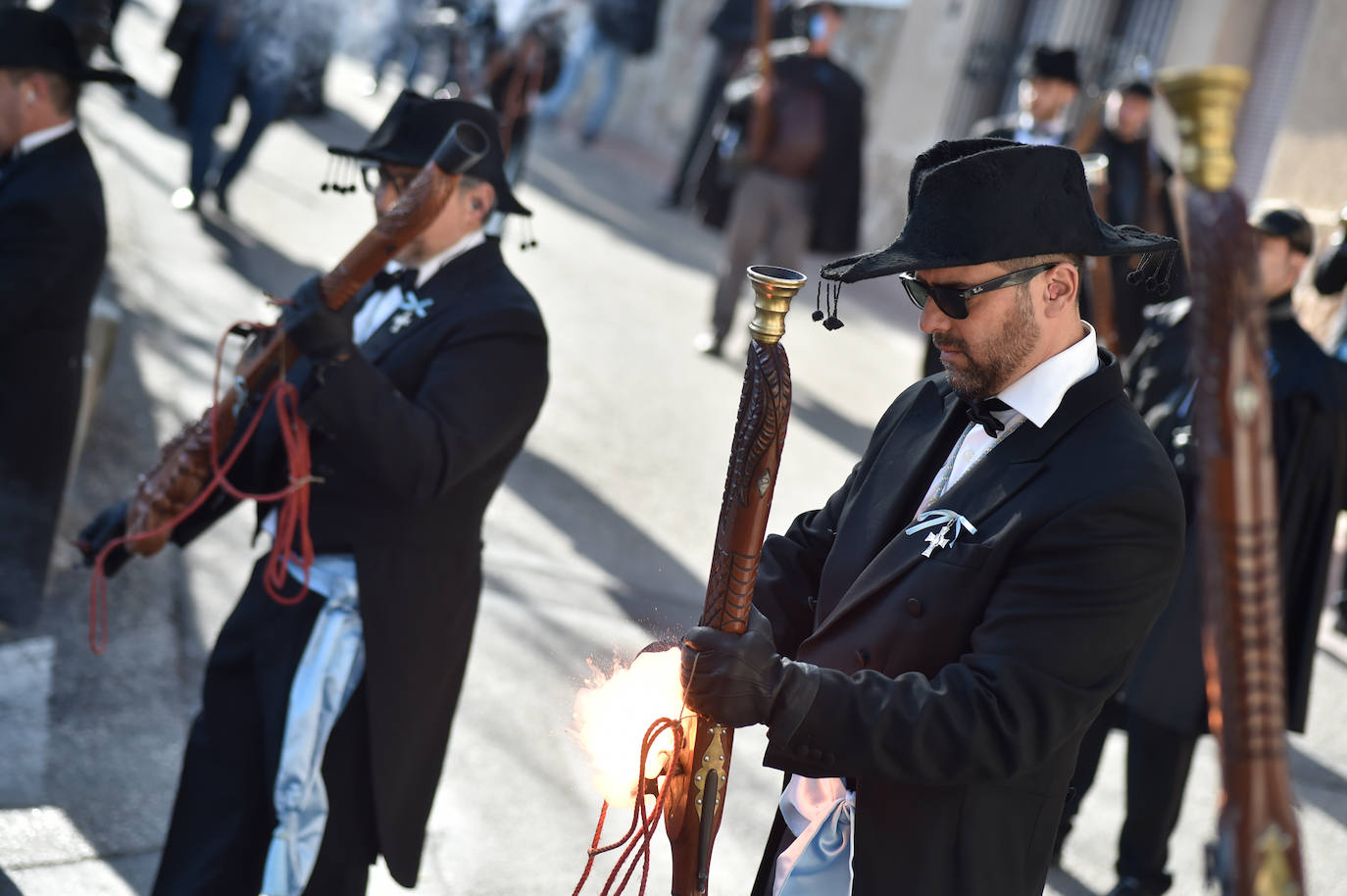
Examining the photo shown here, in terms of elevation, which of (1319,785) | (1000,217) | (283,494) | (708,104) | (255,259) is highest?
(1000,217)

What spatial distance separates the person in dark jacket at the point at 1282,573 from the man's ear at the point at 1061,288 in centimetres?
217

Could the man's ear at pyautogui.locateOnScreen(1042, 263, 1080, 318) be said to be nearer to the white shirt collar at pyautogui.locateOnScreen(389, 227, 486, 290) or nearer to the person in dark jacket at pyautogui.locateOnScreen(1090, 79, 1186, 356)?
the white shirt collar at pyautogui.locateOnScreen(389, 227, 486, 290)

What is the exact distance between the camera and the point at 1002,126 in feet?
21.6

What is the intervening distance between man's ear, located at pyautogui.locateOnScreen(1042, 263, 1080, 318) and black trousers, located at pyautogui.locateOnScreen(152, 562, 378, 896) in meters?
1.90

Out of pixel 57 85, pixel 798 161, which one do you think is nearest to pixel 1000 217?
pixel 57 85

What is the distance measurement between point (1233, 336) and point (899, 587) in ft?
3.30

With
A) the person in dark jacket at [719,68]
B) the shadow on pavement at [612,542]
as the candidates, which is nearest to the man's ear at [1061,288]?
the shadow on pavement at [612,542]

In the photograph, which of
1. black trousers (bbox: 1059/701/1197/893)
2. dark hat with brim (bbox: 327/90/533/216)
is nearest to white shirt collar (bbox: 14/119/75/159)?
dark hat with brim (bbox: 327/90/533/216)

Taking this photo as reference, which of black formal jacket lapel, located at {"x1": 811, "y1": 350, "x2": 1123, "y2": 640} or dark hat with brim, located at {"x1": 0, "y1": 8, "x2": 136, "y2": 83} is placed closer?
black formal jacket lapel, located at {"x1": 811, "y1": 350, "x2": 1123, "y2": 640}

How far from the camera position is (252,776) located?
3236 millimetres

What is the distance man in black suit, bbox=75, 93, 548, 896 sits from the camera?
10.4ft

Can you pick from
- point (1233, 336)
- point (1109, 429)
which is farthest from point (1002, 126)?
point (1233, 336)

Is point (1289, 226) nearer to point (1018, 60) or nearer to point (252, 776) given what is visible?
point (252, 776)

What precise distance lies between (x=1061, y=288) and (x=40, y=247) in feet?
10.0
